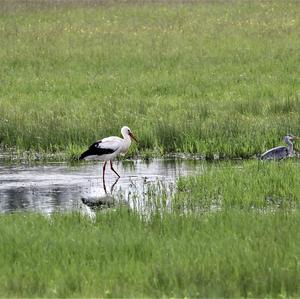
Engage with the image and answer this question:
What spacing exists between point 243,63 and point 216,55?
4.12 ft

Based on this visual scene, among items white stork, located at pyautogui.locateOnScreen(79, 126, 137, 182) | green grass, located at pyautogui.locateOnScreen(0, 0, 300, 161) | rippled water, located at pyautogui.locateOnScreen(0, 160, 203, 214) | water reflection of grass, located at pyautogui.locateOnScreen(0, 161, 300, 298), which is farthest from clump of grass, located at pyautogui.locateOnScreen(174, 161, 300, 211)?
green grass, located at pyautogui.locateOnScreen(0, 0, 300, 161)

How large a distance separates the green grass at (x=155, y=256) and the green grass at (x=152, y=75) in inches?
271

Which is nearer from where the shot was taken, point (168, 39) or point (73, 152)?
point (73, 152)

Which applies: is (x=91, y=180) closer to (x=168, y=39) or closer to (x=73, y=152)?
(x=73, y=152)

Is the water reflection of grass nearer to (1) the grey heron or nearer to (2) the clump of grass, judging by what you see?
(2) the clump of grass

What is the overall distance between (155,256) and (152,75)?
55.8 ft

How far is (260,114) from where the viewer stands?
20344 millimetres

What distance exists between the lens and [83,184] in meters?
15.4

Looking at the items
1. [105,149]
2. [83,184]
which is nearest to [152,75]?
[105,149]

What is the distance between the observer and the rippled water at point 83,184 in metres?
13.5

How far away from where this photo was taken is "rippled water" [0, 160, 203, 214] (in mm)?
13523

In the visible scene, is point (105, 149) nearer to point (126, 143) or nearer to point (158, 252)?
point (126, 143)

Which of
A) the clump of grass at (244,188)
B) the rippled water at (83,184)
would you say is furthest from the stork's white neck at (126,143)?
the clump of grass at (244,188)

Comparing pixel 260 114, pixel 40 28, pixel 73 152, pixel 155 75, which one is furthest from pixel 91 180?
pixel 40 28
